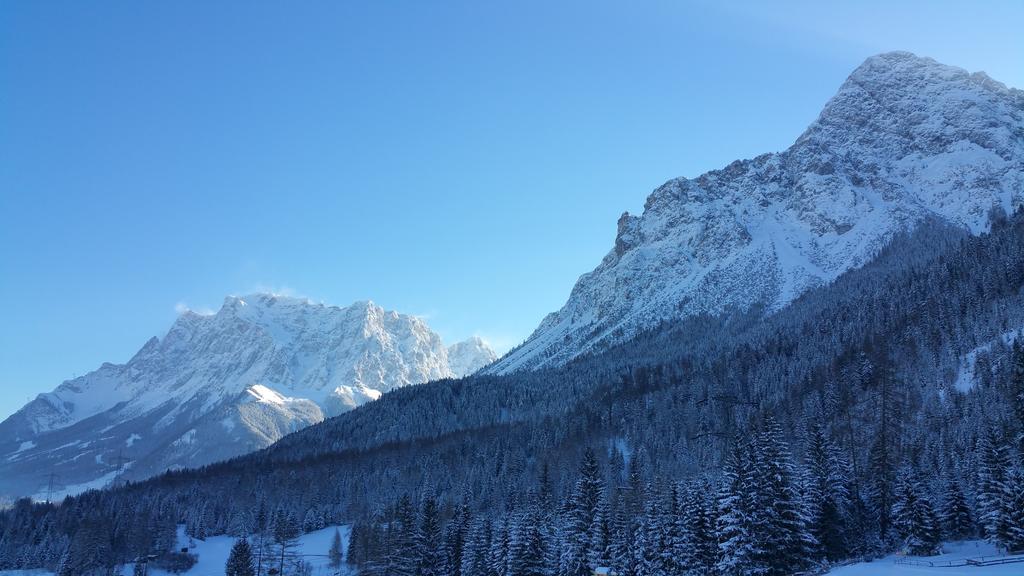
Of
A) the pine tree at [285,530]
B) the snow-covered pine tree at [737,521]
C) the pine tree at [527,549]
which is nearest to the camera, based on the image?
the snow-covered pine tree at [737,521]

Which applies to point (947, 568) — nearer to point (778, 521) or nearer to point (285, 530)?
point (778, 521)

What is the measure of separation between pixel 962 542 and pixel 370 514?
118421 millimetres

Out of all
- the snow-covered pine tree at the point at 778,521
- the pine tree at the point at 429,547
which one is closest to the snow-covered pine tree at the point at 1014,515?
the snow-covered pine tree at the point at 778,521

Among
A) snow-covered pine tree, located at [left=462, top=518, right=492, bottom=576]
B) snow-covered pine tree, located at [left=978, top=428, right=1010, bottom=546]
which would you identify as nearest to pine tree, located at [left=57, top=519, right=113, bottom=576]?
snow-covered pine tree, located at [left=462, top=518, right=492, bottom=576]

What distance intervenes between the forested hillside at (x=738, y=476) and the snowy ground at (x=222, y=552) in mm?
3603

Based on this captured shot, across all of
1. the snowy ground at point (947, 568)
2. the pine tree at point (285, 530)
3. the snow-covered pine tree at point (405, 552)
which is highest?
the pine tree at point (285, 530)

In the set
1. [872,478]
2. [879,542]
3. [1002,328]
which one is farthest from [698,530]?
[1002,328]

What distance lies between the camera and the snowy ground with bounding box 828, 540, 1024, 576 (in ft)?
164

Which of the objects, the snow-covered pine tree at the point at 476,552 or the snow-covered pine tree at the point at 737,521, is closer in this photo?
the snow-covered pine tree at the point at 737,521

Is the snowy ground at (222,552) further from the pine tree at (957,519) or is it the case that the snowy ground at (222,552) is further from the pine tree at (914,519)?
the pine tree at (957,519)

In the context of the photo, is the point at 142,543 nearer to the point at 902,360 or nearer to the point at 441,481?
the point at 441,481

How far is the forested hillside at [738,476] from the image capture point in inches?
2712

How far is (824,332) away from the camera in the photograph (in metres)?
186

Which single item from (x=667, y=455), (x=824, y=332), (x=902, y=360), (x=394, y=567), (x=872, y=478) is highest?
(x=824, y=332)
